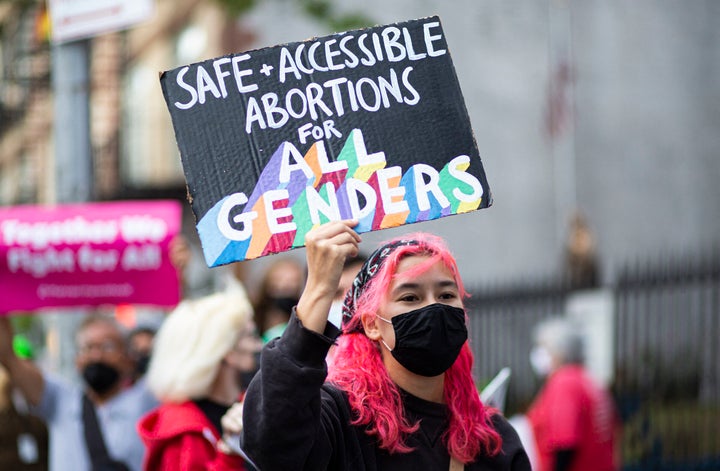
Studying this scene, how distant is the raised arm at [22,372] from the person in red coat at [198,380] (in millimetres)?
1054

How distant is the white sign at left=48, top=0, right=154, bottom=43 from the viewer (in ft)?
19.9

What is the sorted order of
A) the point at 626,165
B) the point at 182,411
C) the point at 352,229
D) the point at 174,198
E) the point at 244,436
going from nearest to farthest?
the point at 244,436, the point at 352,229, the point at 182,411, the point at 174,198, the point at 626,165

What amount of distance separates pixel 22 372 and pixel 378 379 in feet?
9.58

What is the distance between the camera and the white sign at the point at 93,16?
19.9 ft

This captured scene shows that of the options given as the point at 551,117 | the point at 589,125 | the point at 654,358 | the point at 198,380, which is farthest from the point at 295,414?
the point at 589,125

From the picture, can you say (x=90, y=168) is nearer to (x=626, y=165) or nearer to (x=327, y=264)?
(x=327, y=264)

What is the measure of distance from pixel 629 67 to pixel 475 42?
304 centimetres

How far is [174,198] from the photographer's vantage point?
1606 cm

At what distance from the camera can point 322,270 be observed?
2.84 metres

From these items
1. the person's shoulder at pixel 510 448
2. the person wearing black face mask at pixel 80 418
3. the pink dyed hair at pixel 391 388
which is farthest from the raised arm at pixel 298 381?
the person wearing black face mask at pixel 80 418

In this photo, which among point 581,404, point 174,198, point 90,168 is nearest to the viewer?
point 90,168

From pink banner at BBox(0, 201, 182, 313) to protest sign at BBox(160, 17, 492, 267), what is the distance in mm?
3234

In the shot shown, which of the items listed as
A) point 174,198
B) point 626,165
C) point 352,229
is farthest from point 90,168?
point 626,165

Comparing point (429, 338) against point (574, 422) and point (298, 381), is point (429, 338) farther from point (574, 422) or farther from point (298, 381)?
point (574, 422)
